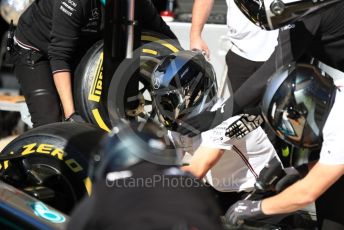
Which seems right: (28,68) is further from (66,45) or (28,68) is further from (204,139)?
(204,139)

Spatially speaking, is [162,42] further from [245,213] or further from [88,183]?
[88,183]

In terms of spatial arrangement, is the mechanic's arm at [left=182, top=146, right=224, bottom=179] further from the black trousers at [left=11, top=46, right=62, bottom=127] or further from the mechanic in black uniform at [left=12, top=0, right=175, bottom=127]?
the black trousers at [left=11, top=46, right=62, bottom=127]

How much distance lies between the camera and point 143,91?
3.26m

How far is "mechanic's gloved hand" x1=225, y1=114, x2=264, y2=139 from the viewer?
104 inches

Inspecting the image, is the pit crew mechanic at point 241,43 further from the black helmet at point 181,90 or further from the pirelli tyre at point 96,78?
the black helmet at point 181,90

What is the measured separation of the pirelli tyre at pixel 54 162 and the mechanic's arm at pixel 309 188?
2.21ft

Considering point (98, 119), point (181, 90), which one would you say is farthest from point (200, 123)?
point (98, 119)

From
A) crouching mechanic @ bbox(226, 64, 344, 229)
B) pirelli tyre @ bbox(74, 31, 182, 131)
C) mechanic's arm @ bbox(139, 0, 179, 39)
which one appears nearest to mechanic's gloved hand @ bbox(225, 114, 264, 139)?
crouching mechanic @ bbox(226, 64, 344, 229)

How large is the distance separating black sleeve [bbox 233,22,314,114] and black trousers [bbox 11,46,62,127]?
1.09 metres

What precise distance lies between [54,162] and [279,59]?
913 millimetres

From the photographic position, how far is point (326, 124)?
2.31 meters

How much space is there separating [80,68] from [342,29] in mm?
1239

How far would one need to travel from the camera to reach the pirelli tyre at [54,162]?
2.12 m

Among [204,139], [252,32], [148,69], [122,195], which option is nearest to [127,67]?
[148,69]
